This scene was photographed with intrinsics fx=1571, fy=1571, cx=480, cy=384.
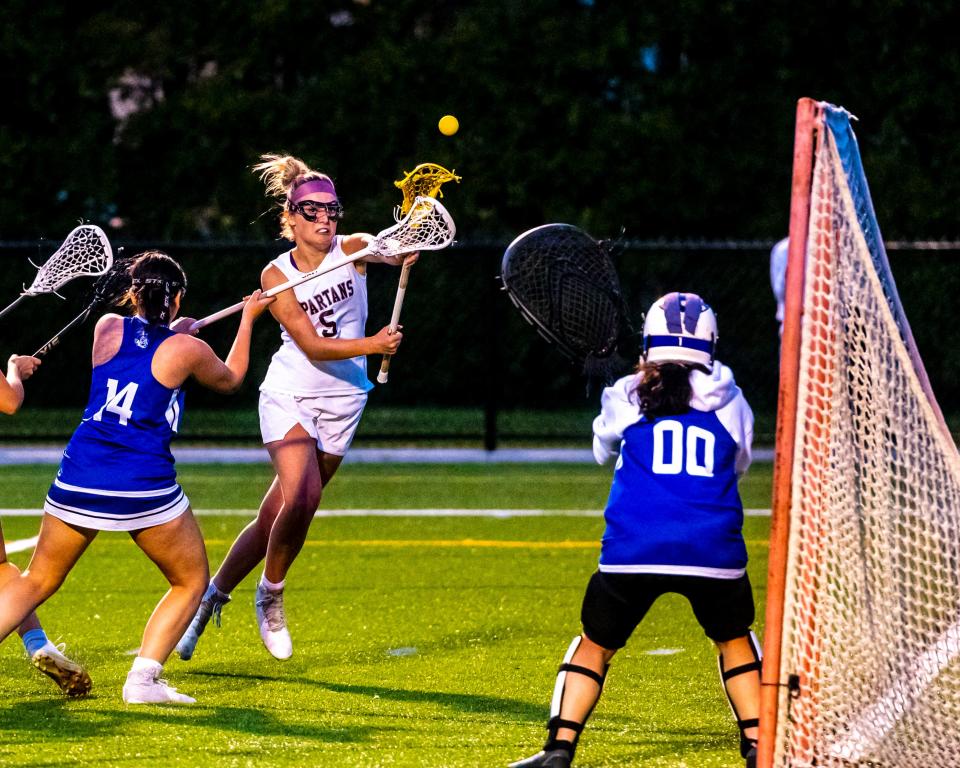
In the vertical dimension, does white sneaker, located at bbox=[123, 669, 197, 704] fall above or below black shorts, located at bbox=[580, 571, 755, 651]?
below

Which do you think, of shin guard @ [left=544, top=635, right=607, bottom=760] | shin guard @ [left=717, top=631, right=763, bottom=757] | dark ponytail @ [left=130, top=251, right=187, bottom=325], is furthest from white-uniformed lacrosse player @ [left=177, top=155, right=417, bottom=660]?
shin guard @ [left=717, top=631, right=763, bottom=757]

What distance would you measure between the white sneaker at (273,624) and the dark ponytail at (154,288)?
4.37 feet

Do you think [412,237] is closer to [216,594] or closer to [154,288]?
[154,288]

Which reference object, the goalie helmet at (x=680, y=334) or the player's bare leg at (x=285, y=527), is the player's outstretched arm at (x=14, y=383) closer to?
the player's bare leg at (x=285, y=527)

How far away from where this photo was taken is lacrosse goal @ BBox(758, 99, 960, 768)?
4.06 m

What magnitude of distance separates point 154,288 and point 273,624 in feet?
5.04

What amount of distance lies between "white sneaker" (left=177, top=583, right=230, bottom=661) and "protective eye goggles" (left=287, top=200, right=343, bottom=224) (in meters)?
1.56

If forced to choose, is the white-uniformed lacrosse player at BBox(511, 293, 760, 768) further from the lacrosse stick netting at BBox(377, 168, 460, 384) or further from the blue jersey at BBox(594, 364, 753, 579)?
the lacrosse stick netting at BBox(377, 168, 460, 384)

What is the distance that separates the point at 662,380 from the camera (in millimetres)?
4469

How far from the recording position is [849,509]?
432 centimetres

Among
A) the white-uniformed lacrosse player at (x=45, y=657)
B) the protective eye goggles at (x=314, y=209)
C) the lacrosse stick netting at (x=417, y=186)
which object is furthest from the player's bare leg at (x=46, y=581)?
the protective eye goggles at (x=314, y=209)

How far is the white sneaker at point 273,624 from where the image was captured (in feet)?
20.2

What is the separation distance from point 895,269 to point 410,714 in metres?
12.7

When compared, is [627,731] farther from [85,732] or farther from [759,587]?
[759,587]
